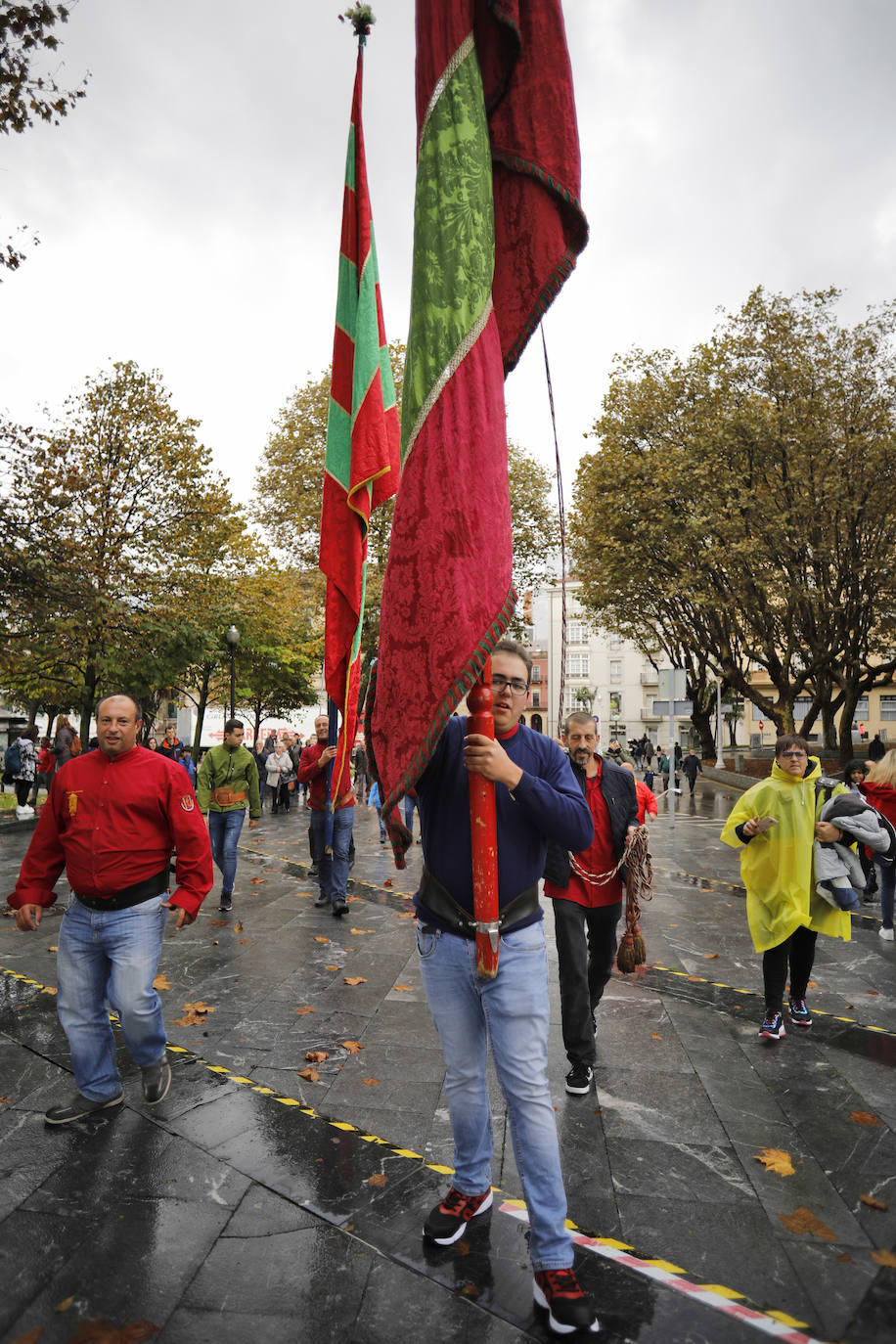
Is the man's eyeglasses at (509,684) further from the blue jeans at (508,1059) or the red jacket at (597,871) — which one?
the red jacket at (597,871)

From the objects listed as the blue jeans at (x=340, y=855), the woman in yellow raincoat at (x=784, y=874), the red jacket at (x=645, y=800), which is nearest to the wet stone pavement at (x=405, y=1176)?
the woman in yellow raincoat at (x=784, y=874)

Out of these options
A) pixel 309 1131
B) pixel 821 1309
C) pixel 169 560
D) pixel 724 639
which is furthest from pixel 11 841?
pixel 724 639

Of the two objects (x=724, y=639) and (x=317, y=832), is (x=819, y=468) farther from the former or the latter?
(x=317, y=832)

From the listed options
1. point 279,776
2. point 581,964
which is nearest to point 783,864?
point 581,964

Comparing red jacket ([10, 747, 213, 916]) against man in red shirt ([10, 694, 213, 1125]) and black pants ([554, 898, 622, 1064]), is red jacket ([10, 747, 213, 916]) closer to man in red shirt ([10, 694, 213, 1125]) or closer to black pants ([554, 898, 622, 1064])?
man in red shirt ([10, 694, 213, 1125])

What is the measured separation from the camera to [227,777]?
340 inches

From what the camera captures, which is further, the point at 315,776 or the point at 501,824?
the point at 315,776

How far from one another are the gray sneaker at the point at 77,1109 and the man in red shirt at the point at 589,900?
7.33 ft

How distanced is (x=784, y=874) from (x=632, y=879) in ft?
3.56

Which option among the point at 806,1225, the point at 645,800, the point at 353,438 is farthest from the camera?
the point at 645,800

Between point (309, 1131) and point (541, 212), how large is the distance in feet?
12.9

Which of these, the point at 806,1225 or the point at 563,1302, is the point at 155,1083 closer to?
the point at 563,1302

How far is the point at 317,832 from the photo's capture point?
9.28 metres

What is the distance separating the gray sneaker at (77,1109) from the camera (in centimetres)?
379
